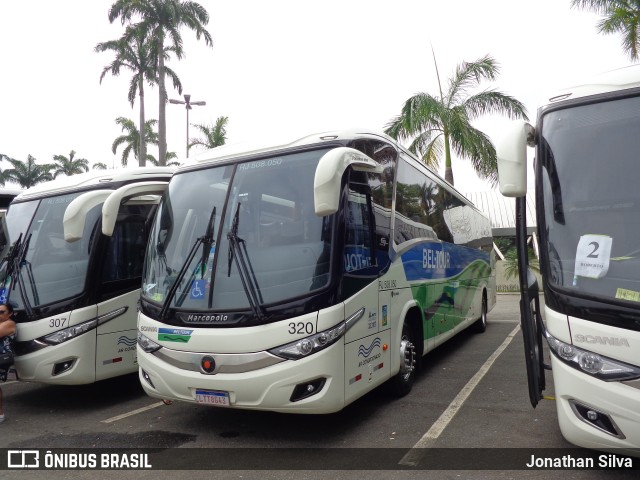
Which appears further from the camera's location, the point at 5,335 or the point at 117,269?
the point at 117,269

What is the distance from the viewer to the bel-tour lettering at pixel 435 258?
24.4 ft

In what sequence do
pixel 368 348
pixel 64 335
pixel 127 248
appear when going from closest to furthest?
pixel 368 348 < pixel 64 335 < pixel 127 248

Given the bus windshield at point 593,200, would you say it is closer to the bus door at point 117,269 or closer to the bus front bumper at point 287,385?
the bus front bumper at point 287,385

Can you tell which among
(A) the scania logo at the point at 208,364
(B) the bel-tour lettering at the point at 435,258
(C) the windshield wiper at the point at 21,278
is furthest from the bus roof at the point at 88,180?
(B) the bel-tour lettering at the point at 435,258

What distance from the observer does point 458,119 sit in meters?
19.0

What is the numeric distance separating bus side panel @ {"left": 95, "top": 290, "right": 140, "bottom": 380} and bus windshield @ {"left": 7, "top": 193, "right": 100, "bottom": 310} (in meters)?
0.53

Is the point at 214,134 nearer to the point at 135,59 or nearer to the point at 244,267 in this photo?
the point at 135,59

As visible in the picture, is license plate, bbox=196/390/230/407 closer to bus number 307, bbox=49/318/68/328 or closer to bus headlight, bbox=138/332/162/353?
bus headlight, bbox=138/332/162/353

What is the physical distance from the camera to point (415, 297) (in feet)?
22.5

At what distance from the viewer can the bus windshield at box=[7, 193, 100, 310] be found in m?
6.57

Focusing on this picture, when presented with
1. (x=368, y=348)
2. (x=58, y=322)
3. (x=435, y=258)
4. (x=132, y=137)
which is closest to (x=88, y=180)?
(x=58, y=322)

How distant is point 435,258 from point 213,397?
4.17 meters

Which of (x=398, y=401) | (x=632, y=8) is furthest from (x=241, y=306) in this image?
(x=632, y=8)

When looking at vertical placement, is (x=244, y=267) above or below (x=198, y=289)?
above
